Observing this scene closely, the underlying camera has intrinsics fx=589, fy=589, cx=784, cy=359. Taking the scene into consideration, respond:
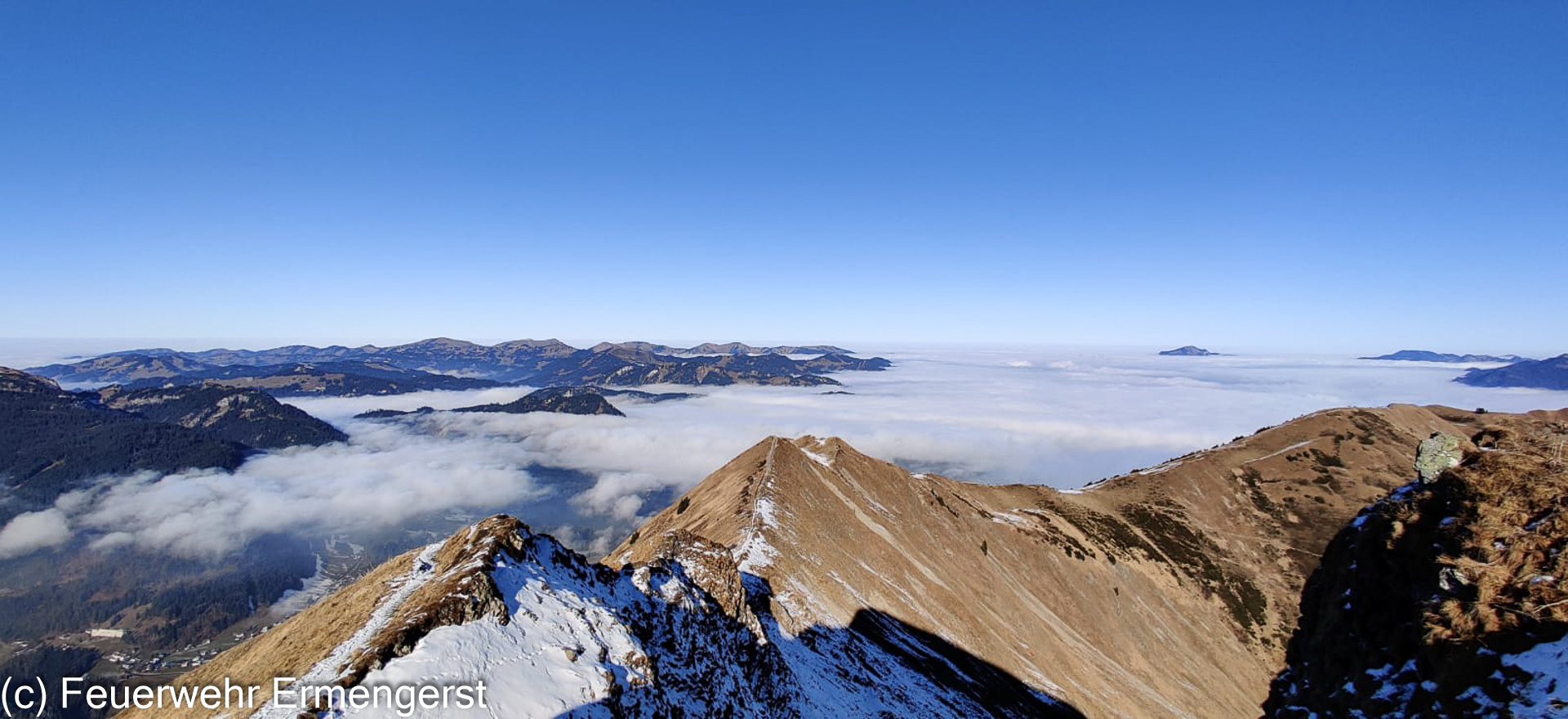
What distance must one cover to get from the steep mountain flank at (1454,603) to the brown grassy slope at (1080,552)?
32.3 metres

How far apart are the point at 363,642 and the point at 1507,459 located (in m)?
44.6

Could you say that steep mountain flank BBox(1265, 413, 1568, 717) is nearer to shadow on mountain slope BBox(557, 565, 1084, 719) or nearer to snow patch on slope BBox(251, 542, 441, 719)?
shadow on mountain slope BBox(557, 565, 1084, 719)

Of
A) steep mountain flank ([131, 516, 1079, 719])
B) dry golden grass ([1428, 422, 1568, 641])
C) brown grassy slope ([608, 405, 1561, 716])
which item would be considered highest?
dry golden grass ([1428, 422, 1568, 641])

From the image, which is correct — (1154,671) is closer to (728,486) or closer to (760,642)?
(728,486)

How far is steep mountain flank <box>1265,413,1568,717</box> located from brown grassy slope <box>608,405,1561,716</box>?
3226 centimetres

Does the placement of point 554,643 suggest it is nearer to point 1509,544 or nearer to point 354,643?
point 354,643

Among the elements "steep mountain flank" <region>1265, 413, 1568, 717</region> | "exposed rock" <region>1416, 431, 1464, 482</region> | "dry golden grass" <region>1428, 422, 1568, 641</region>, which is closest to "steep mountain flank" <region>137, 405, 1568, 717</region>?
"exposed rock" <region>1416, 431, 1464, 482</region>

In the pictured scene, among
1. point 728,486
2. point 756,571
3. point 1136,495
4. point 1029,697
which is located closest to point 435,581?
point 756,571

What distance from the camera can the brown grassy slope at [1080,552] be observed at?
2450 inches

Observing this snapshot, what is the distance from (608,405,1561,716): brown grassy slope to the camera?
6222 cm

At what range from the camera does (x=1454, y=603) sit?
2166 centimetres

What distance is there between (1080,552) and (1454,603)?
87385 mm

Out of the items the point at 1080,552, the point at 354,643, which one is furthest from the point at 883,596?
the point at 1080,552

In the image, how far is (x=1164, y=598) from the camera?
10262 cm
